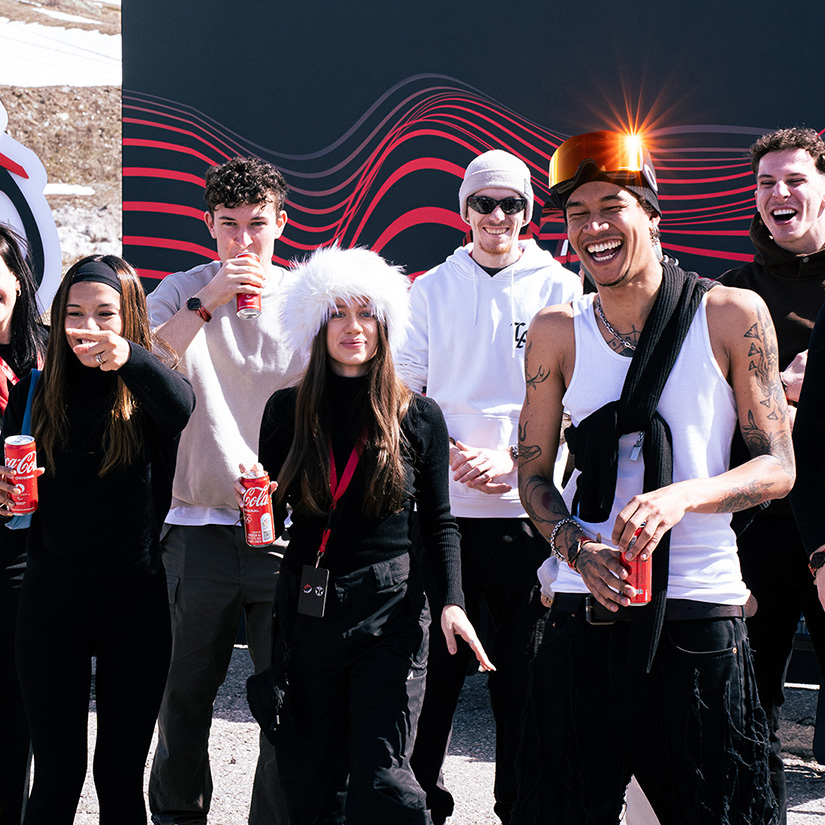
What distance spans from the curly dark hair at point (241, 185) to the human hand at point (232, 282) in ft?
0.98

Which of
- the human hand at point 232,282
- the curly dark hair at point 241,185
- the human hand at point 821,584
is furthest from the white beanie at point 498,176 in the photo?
the human hand at point 821,584

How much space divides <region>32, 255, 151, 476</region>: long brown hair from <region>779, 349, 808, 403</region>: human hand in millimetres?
2178

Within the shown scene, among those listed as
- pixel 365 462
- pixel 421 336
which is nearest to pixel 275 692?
pixel 365 462

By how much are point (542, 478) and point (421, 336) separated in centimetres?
140

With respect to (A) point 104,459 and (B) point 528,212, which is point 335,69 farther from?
(A) point 104,459

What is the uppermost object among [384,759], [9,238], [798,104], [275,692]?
[798,104]

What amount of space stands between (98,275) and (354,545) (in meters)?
1.17

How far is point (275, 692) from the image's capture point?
2916 millimetres

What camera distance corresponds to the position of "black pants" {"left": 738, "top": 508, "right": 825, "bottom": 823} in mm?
3344

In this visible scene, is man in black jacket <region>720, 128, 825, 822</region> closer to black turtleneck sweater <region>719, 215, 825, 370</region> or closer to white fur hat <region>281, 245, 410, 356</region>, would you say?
black turtleneck sweater <region>719, 215, 825, 370</region>

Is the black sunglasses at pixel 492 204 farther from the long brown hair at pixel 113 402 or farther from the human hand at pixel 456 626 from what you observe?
the human hand at pixel 456 626

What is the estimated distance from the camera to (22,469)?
112 inches

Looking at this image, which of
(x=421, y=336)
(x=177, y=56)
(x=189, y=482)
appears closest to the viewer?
(x=189, y=482)

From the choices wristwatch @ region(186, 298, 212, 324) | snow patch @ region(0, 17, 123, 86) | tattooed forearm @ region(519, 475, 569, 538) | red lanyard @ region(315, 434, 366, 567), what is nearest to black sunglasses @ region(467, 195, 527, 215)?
wristwatch @ region(186, 298, 212, 324)
